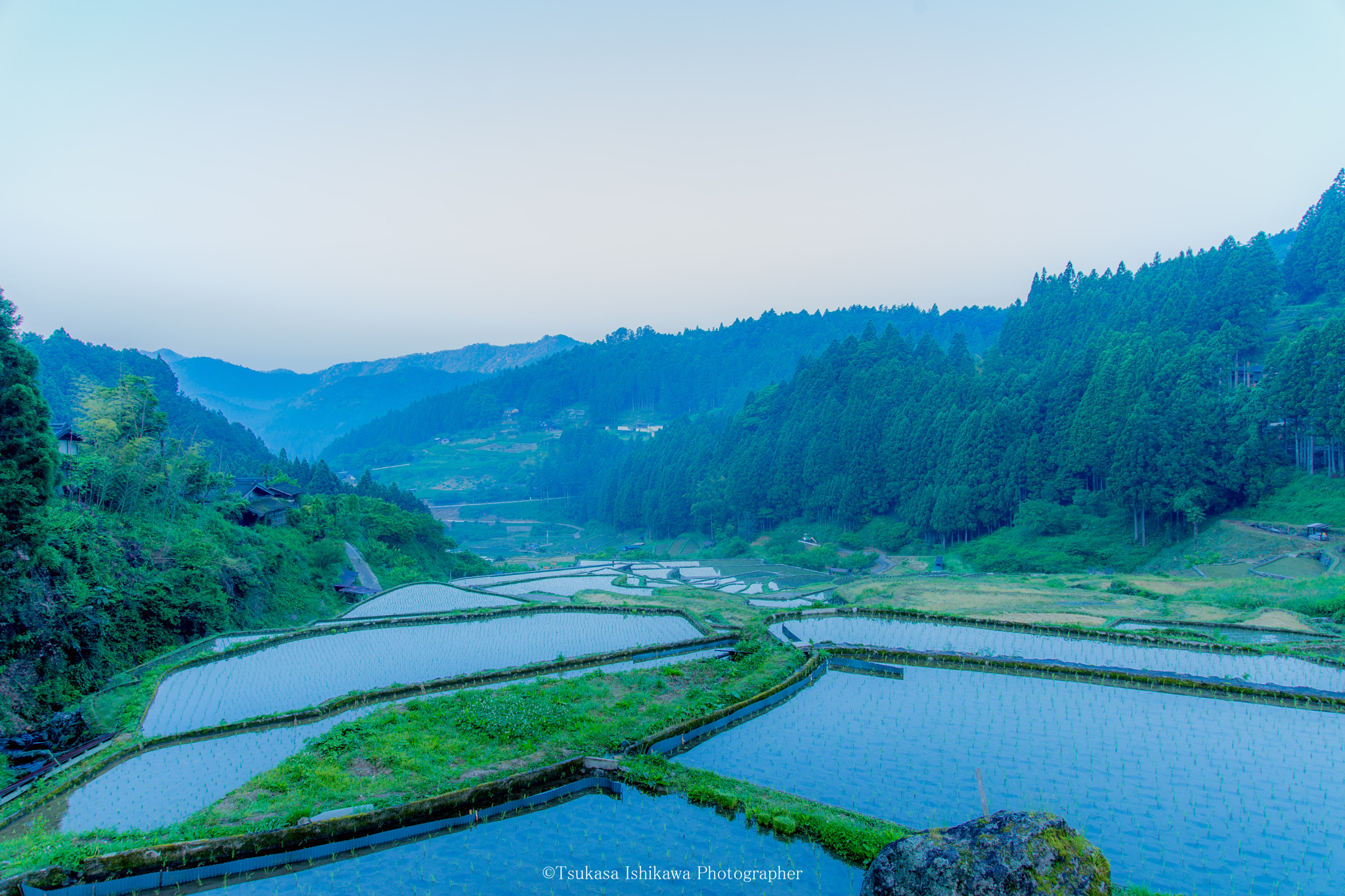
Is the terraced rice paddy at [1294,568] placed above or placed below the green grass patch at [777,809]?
below

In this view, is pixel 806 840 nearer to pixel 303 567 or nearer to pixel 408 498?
pixel 303 567

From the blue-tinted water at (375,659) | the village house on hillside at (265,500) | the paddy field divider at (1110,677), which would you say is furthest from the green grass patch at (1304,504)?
the village house on hillside at (265,500)

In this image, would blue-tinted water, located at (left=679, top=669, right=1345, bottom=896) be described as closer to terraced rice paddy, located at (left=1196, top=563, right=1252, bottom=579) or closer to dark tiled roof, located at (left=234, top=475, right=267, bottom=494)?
terraced rice paddy, located at (left=1196, top=563, right=1252, bottom=579)

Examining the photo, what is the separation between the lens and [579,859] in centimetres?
777

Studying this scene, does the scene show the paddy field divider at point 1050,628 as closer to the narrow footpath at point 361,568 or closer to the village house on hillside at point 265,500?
the narrow footpath at point 361,568

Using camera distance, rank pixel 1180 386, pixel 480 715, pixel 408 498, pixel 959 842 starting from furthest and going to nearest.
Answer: pixel 408 498, pixel 1180 386, pixel 480 715, pixel 959 842

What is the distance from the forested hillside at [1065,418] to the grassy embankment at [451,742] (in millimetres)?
34451

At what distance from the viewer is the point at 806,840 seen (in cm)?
793

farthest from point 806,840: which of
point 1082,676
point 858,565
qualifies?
point 858,565

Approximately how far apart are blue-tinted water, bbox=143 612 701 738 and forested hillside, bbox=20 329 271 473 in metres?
40.8

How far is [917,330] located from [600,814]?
15053cm

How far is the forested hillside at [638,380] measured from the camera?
133 metres

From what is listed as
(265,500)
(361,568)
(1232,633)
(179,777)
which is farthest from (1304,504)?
(265,500)

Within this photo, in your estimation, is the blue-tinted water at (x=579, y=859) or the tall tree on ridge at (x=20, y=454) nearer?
the blue-tinted water at (x=579, y=859)
